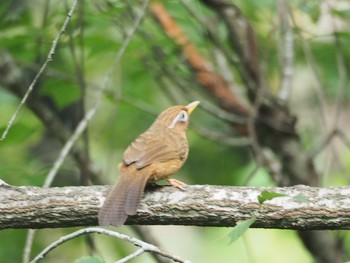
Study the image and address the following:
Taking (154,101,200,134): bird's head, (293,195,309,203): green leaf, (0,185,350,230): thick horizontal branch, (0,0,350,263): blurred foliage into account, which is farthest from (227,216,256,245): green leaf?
(0,0,350,263): blurred foliage

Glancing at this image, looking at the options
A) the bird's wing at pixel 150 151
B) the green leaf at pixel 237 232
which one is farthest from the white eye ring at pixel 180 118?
the green leaf at pixel 237 232

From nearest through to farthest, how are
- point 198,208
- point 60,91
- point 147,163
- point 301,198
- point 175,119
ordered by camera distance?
point 301,198
point 198,208
point 147,163
point 175,119
point 60,91

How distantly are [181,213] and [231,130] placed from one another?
308 centimetres

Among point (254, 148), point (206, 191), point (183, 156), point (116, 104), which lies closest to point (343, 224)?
point (206, 191)

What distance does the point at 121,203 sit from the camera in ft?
12.9

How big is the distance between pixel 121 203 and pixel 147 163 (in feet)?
1.38

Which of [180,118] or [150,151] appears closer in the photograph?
[150,151]

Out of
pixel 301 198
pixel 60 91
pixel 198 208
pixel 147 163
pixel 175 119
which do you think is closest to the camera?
pixel 301 198

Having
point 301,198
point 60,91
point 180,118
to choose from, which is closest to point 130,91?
point 60,91

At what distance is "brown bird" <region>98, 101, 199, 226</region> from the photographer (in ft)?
12.8

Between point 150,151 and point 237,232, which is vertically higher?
point 150,151

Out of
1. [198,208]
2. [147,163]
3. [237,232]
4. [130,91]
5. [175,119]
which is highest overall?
[130,91]

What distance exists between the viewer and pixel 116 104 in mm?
6207

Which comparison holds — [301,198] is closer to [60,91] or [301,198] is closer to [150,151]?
[150,151]
